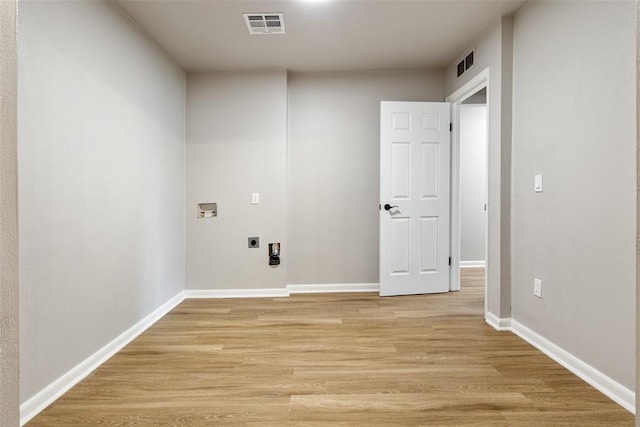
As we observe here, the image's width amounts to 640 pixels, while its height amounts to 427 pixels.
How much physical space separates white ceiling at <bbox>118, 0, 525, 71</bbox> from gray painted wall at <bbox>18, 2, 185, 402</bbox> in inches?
13.3

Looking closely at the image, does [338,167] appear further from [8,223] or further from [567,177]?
[8,223]

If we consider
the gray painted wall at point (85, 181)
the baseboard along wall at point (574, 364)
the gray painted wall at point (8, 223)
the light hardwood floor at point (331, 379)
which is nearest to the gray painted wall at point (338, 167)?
the light hardwood floor at point (331, 379)

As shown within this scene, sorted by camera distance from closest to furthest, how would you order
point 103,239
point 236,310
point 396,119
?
point 103,239 → point 236,310 → point 396,119

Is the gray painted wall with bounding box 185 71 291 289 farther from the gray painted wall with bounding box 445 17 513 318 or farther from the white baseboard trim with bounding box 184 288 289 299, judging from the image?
the gray painted wall with bounding box 445 17 513 318

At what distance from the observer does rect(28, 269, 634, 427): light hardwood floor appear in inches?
67.1

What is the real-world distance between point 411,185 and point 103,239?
2.89m

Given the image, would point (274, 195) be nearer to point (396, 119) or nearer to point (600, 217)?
point (396, 119)

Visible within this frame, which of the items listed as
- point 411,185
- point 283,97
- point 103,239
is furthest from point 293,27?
point 103,239

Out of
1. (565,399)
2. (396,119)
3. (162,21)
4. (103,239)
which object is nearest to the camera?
(565,399)

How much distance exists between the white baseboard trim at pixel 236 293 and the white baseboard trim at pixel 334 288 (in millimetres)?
166

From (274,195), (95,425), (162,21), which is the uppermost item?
(162,21)

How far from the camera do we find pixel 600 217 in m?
1.95

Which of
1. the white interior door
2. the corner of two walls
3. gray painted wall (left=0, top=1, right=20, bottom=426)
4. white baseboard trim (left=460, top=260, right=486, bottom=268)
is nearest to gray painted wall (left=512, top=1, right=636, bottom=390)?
the corner of two walls

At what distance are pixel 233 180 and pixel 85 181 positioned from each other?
71.1 inches
